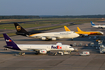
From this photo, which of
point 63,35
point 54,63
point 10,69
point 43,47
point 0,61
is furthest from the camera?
point 63,35

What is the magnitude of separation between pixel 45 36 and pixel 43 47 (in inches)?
1262

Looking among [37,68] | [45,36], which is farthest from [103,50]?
[45,36]

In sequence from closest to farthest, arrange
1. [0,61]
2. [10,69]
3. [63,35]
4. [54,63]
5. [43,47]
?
[10,69], [54,63], [0,61], [43,47], [63,35]

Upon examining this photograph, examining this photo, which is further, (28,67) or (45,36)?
(45,36)

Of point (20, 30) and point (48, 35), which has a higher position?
point (20, 30)

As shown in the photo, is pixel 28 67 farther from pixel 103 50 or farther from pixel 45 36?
pixel 45 36

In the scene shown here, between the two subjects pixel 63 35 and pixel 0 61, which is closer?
pixel 0 61

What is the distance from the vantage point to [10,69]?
38.7 m

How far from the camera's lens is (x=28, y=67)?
131 ft

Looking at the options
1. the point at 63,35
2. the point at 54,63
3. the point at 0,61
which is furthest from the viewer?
the point at 63,35

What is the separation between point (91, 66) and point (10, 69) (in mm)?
18582

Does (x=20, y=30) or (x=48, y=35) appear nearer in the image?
(x=20, y=30)

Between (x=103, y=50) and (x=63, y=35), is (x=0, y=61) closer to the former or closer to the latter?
(x=103, y=50)

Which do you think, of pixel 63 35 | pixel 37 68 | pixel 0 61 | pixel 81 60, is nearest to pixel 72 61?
pixel 81 60
